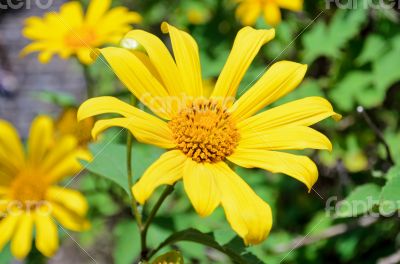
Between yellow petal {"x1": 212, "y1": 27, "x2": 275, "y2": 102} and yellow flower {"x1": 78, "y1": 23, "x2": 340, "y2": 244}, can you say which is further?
yellow petal {"x1": 212, "y1": 27, "x2": 275, "y2": 102}

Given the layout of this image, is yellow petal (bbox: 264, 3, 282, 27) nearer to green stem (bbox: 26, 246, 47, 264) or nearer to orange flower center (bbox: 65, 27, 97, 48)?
orange flower center (bbox: 65, 27, 97, 48)

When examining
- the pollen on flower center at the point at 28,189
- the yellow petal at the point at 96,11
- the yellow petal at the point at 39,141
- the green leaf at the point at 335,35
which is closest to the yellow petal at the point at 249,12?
the green leaf at the point at 335,35

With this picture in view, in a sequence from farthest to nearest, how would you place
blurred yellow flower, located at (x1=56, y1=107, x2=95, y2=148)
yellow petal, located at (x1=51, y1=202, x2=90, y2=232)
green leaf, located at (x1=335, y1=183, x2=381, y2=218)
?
blurred yellow flower, located at (x1=56, y1=107, x2=95, y2=148) < yellow petal, located at (x1=51, y1=202, x2=90, y2=232) < green leaf, located at (x1=335, y1=183, x2=381, y2=218)

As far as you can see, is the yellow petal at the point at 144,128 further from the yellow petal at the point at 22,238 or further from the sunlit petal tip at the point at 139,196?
the yellow petal at the point at 22,238

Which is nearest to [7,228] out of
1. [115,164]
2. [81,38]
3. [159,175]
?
[115,164]

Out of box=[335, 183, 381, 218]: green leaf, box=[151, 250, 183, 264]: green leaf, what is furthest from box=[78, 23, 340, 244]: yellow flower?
box=[335, 183, 381, 218]: green leaf

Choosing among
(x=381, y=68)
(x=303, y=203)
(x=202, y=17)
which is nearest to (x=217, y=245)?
(x=381, y=68)

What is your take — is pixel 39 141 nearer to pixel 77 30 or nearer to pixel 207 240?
pixel 77 30
